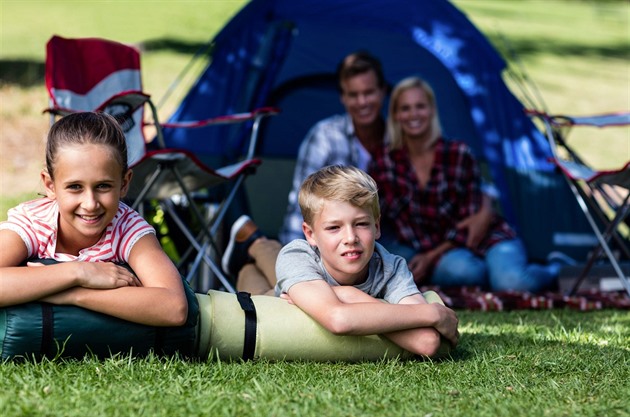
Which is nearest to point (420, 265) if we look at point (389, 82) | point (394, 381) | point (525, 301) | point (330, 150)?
point (525, 301)

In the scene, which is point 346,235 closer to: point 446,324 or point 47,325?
point 446,324

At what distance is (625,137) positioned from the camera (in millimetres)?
11758

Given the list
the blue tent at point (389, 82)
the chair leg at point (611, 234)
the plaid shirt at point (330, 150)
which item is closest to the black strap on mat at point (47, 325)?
the plaid shirt at point (330, 150)

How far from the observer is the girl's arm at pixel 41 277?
2635 mm

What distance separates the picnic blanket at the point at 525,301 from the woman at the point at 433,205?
27 cm

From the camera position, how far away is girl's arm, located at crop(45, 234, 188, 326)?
2693 mm

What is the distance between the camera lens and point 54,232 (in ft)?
9.36

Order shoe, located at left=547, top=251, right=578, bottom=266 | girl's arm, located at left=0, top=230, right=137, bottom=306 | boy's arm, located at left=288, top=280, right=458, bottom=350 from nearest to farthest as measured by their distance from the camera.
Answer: girl's arm, located at left=0, top=230, right=137, bottom=306
boy's arm, located at left=288, top=280, right=458, bottom=350
shoe, located at left=547, top=251, right=578, bottom=266

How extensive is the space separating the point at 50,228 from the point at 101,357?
0.42 meters

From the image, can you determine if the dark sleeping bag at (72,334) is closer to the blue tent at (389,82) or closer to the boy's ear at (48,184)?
the boy's ear at (48,184)

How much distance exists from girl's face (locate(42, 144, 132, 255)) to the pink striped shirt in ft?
0.26

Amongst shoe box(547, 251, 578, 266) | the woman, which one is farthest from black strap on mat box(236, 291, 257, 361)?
shoe box(547, 251, 578, 266)

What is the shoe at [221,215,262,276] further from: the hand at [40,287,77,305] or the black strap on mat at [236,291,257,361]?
the hand at [40,287,77,305]

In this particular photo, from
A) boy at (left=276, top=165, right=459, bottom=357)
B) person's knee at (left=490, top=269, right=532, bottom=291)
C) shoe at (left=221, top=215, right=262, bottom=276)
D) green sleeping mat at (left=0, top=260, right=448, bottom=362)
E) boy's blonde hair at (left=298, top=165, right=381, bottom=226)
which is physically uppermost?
boy's blonde hair at (left=298, top=165, right=381, bottom=226)
